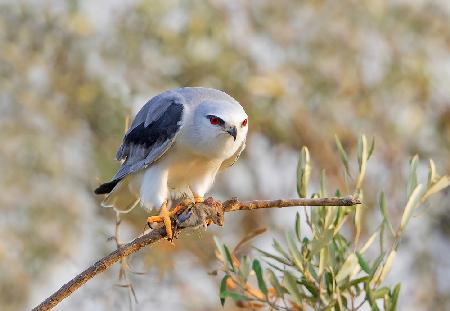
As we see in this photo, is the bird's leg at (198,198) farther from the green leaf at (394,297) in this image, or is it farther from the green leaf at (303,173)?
the green leaf at (394,297)

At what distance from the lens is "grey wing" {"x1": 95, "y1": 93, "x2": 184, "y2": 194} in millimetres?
4344

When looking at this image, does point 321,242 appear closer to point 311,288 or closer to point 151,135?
point 311,288

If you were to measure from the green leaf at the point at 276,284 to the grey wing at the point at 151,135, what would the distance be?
3.50 ft

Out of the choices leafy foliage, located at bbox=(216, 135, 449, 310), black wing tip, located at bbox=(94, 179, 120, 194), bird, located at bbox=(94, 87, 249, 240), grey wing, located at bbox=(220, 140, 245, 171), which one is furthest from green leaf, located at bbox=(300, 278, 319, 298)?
black wing tip, located at bbox=(94, 179, 120, 194)

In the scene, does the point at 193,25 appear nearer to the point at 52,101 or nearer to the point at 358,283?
the point at 52,101

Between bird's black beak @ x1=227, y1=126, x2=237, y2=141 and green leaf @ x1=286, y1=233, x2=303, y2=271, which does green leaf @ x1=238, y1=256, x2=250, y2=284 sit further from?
bird's black beak @ x1=227, y1=126, x2=237, y2=141

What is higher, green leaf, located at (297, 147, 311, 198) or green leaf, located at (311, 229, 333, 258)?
green leaf, located at (297, 147, 311, 198)

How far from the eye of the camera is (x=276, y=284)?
3412 mm

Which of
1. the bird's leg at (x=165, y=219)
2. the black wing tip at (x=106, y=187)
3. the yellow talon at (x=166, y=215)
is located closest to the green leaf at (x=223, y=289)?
the bird's leg at (x=165, y=219)

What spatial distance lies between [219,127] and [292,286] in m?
1.01

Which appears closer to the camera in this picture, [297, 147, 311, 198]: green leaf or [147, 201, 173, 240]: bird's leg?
[297, 147, 311, 198]: green leaf

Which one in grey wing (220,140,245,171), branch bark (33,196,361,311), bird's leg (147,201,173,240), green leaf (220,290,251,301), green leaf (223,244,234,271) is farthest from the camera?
grey wing (220,140,245,171)

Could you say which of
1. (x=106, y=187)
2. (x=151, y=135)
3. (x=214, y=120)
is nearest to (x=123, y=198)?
(x=106, y=187)

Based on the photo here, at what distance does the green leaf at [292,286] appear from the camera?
131 inches
